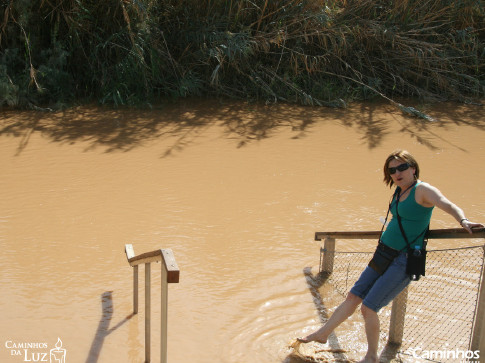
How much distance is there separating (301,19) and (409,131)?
2854 millimetres

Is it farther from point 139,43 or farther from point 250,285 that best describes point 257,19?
point 250,285

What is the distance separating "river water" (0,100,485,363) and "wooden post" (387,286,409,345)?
0.23 meters

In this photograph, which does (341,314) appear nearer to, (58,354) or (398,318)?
(398,318)

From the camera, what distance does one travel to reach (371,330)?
3.24m

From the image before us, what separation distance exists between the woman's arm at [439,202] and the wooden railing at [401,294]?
6 cm

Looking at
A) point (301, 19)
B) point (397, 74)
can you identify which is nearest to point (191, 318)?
point (301, 19)

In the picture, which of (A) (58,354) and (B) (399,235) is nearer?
(B) (399,235)

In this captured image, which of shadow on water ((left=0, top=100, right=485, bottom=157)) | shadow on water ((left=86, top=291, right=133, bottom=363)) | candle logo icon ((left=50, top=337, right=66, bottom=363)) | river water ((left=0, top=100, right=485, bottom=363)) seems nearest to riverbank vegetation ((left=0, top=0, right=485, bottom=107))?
shadow on water ((left=0, top=100, right=485, bottom=157))

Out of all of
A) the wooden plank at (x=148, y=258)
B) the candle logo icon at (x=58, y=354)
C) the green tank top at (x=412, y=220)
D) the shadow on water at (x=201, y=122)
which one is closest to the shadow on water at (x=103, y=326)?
the candle logo icon at (x=58, y=354)

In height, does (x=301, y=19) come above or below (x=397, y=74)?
above

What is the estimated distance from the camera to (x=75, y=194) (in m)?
6.48

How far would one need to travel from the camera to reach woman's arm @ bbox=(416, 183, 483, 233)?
287 cm

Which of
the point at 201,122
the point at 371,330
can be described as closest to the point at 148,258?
the point at 371,330

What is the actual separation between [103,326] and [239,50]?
653 centimetres
